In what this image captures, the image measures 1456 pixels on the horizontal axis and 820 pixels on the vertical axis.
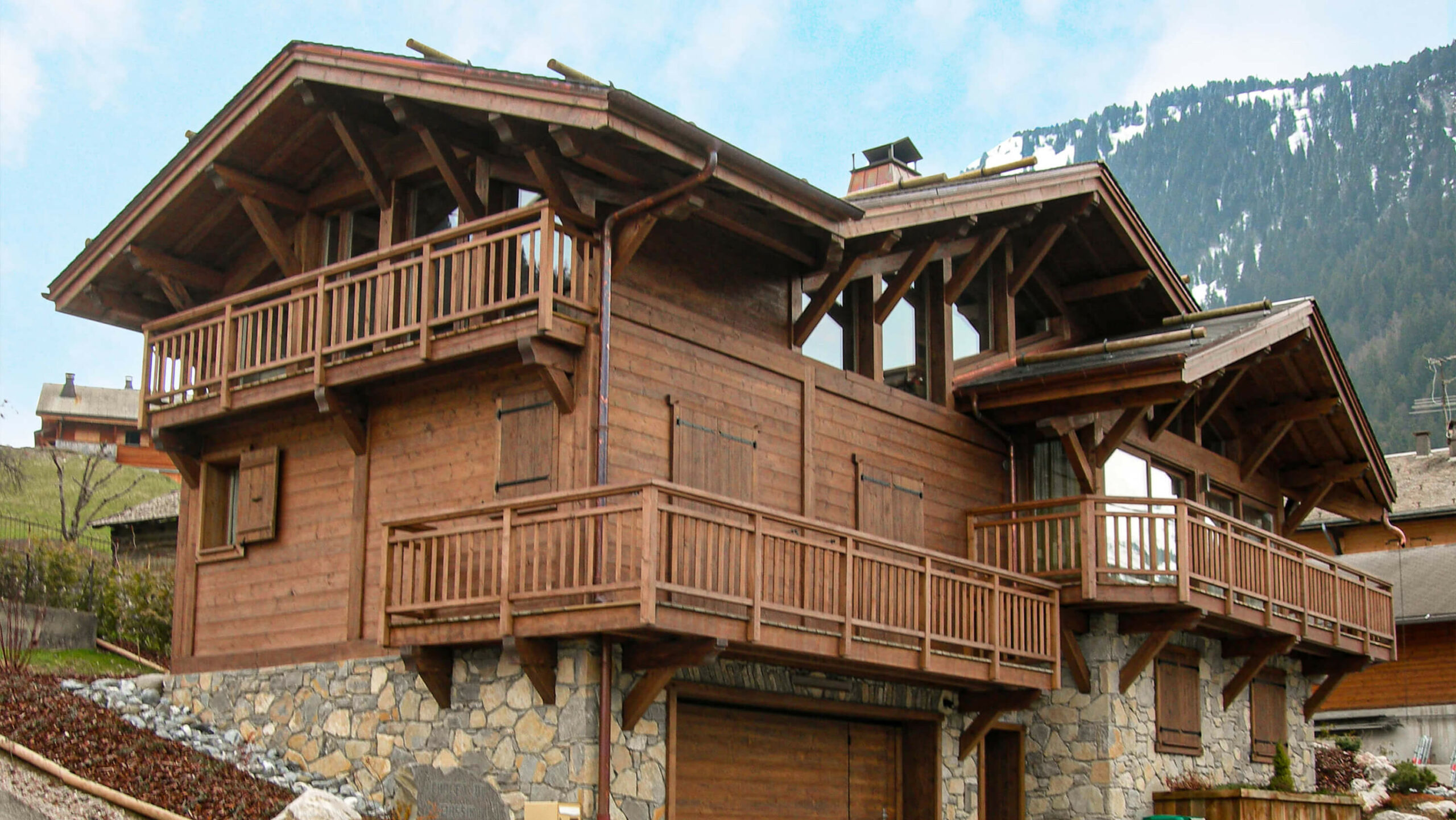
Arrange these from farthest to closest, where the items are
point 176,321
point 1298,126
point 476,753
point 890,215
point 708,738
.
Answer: point 1298,126
point 176,321
point 890,215
point 708,738
point 476,753

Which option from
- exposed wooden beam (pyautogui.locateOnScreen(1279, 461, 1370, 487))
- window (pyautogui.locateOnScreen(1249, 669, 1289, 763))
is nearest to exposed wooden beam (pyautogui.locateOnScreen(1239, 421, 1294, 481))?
exposed wooden beam (pyautogui.locateOnScreen(1279, 461, 1370, 487))

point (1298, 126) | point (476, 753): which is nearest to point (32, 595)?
point (476, 753)

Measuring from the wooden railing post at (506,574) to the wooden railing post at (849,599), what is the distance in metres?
3.13

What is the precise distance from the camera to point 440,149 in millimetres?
16156

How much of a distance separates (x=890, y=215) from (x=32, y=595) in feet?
47.9

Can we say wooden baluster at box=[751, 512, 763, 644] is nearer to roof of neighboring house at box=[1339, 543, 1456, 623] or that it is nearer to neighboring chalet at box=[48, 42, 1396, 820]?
neighboring chalet at box=[48, 42, 1396, 820]

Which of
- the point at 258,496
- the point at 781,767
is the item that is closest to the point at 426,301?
the point at 258,496

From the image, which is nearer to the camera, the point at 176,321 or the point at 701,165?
the point at 701,165

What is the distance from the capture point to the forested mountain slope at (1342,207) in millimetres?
102812

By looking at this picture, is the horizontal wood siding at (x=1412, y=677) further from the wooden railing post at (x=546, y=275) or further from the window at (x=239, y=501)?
the wooden railing post at (x=546, y=275)

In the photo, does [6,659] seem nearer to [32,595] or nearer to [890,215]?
[32,595]

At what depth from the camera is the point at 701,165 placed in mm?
14617

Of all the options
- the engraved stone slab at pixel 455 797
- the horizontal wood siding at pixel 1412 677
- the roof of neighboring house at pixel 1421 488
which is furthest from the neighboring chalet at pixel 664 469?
the roof of neighboring house at pixel 1421 488

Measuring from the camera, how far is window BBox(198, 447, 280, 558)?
1780 cm
